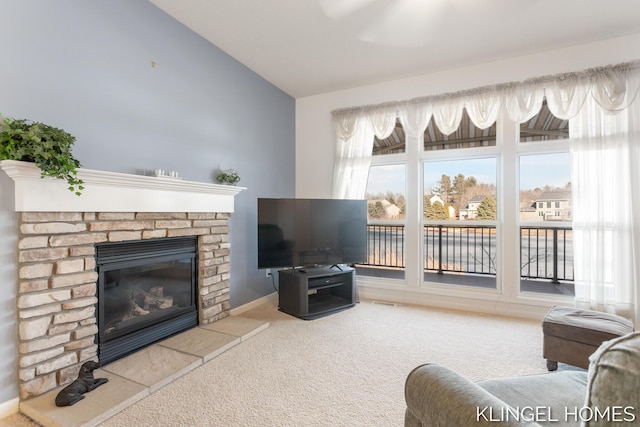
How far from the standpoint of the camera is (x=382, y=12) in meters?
2.60

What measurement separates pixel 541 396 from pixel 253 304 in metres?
3.01

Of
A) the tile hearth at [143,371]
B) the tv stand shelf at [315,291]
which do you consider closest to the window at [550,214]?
the tv stand shelf at [315,291]

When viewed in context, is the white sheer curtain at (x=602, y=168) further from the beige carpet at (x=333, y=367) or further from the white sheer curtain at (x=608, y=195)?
the beige carpet at (x=333, y=367)

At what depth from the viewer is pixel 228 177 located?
3234mm

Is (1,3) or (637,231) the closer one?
(1,3)

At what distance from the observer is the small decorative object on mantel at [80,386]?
5.67 ft

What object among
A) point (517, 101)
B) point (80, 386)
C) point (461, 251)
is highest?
point (517, 101)

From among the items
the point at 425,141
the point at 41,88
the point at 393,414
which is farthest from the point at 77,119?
the point at 425,141

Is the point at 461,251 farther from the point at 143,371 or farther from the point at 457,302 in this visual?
the point at 143,371

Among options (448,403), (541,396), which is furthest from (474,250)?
(448,403)

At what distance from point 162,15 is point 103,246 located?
196 cm

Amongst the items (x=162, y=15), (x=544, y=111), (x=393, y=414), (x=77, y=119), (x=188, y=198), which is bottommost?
(x=393, y=414)

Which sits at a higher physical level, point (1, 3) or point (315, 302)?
point (1, 3)

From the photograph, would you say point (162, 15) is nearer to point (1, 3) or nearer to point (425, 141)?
point (1, 3)
